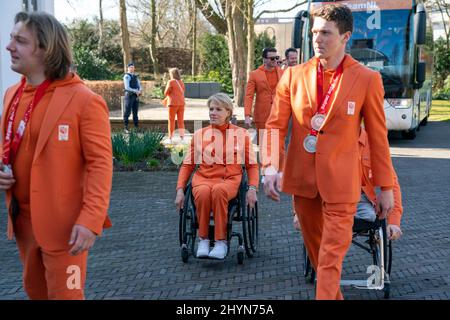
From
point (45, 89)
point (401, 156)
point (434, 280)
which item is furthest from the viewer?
point (401, 156)

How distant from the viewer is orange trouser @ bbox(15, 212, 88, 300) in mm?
3221

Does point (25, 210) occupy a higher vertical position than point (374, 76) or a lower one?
lower

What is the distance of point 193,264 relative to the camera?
6.35 metres

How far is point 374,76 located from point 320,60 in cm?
31

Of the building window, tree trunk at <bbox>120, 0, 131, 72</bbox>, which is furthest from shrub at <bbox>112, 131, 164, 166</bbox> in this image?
tree trunk at <bbox>120, 0, 131, 72</bbox>

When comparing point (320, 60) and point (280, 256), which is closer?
point (320, 60)

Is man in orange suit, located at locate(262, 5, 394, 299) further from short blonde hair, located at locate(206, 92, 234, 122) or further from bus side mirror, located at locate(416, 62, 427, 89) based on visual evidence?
bus side mirror, located at locate(416, 62, 427, 89)

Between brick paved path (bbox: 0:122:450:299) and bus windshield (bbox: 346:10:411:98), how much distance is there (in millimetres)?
7159

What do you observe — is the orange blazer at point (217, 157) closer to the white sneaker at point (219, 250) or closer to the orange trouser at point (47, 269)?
the white sneaker at point (219, 250)

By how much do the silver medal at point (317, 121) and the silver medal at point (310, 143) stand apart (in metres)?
0.06

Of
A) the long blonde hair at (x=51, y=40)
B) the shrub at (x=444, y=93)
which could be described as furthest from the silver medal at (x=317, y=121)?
the shrub at (x=444, y=93)

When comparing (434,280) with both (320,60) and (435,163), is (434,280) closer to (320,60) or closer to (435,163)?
(320,60)

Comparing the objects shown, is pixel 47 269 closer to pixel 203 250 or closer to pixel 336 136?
pixel 336 136

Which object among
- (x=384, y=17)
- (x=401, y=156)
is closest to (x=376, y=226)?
(x=401, y=156)
